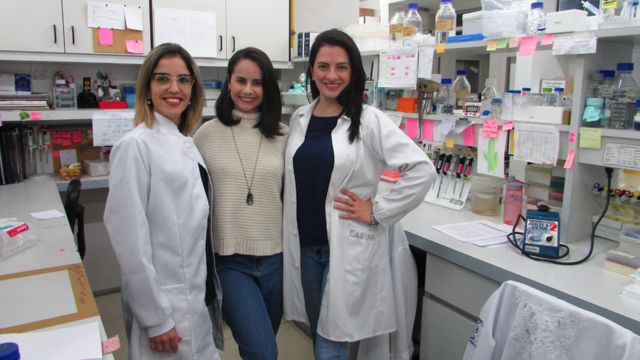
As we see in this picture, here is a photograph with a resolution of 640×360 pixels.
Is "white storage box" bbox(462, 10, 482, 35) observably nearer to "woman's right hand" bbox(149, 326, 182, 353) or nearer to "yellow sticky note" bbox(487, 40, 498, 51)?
"yellow sticky note" bbox(487, 40, 498, 51)

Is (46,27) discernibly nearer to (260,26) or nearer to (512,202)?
(260,26)

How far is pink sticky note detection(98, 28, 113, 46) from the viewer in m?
2.86

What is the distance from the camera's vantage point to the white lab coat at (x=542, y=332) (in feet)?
3.33

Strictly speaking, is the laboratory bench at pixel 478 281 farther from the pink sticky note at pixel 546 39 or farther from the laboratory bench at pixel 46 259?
the laboratory bench at pixel 46 259

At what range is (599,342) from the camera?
1029 mm

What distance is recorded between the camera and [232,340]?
2771mm

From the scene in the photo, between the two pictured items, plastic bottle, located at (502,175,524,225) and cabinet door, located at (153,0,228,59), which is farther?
cabinet door, located at (153,0,228,59)

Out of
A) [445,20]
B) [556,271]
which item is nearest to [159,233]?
[556,271]

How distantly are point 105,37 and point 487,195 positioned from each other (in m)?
2.34

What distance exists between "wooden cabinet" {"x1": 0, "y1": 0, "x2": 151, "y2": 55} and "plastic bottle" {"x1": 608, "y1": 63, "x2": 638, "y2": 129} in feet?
8.68

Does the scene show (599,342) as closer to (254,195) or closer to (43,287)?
(254,195)

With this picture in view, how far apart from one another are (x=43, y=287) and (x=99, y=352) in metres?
0.52

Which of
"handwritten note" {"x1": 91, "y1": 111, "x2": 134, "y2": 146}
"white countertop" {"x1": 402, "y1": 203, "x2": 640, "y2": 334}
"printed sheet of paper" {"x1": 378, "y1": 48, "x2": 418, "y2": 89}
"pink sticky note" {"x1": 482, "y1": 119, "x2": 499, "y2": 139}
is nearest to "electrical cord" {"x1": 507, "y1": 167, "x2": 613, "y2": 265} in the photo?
"white countertop" {"x1": 402, "y1": 203, "x2": 640, "y2": 334}

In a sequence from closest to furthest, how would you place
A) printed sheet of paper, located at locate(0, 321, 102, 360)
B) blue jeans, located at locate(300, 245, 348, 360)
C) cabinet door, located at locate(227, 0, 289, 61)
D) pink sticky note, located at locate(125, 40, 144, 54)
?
printed sheet of paper, located at locate(0, 321, 102, 360), blue jeans, located at locate(300, 245, 348, 360), pink sticky note, located at locate(125, 40, 144, 54), cabinet door, located at locate(227, 0, 289, 61)
